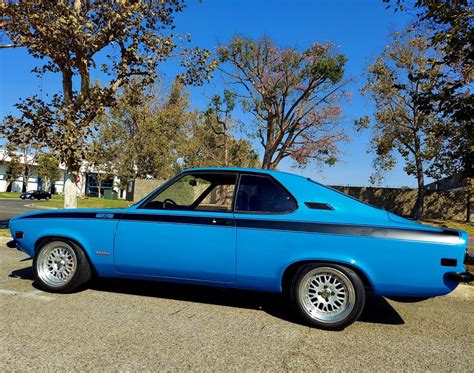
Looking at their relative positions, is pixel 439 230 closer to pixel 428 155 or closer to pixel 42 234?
pixel 42 234

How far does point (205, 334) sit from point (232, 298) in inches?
53.3

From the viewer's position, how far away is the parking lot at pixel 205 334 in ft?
10.3

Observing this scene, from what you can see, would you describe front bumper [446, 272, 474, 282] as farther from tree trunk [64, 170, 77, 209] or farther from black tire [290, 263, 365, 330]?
tree trunk [64, 170, 77, 209]

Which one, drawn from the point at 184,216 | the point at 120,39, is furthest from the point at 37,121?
the point at 184,216

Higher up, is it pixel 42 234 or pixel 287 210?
pixel 287 210

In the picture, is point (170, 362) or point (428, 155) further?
point (428, 155)

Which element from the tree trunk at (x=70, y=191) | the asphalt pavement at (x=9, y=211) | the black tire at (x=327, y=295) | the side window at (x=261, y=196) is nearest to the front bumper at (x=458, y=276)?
the black tire at (x=327, y=295)

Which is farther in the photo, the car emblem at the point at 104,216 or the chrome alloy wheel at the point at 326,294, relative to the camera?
the car emblem at the point at 104,216

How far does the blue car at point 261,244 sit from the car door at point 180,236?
11mm

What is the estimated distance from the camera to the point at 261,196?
173 inches

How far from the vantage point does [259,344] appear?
3.52 m

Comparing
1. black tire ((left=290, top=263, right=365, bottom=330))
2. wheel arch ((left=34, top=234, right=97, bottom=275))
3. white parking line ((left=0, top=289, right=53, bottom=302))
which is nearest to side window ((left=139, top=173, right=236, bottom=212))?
wheel arch ((left=34, top=234, right=97, bottom=275))

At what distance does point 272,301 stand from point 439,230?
7.14ft

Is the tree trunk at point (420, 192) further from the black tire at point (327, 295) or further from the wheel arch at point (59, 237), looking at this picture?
the wheel arch at point (59, 237)
